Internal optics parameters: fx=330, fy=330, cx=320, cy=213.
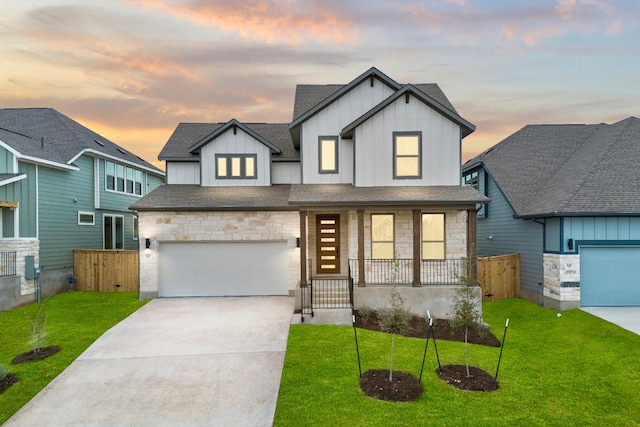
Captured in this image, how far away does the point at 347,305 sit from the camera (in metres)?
10.2

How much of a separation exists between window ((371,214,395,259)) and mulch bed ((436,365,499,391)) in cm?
538

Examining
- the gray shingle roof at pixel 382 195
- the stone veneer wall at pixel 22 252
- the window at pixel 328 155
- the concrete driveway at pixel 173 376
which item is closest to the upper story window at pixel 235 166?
the gray shingle roof at pixel 382 195

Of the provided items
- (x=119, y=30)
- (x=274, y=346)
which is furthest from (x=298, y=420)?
(x=119, y=30)

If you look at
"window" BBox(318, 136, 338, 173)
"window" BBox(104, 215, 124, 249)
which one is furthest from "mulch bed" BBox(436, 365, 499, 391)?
"window" BBox(104, 215, 124, 249)

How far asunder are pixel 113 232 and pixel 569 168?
75.7 feet

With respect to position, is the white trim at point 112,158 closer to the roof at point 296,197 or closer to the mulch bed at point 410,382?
the roof at point 296,197

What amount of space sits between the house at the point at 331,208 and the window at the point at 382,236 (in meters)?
0.04

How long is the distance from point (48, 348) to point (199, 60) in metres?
15.8

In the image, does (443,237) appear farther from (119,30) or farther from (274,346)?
(119,30)

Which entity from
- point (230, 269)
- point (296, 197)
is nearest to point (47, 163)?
point (230, 269)

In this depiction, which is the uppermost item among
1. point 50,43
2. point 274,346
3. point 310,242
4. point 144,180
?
point 50,43

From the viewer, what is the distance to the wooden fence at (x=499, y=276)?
43.8 ft

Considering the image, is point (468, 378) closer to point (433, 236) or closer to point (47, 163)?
point (433, 236)

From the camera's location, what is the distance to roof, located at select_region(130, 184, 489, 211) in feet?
35.8
